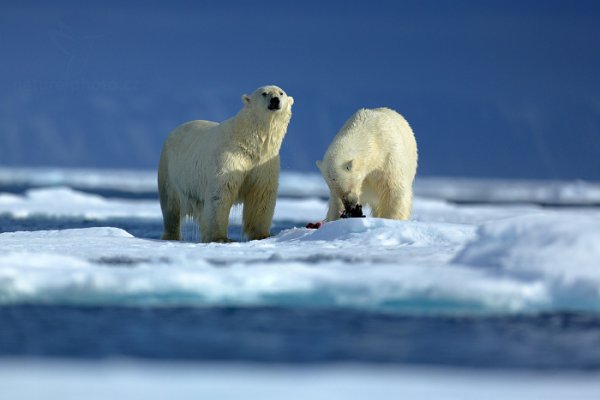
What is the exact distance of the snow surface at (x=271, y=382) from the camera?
9.83 ft

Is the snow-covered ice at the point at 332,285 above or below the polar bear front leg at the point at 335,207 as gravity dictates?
below

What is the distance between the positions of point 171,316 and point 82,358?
2.75ft

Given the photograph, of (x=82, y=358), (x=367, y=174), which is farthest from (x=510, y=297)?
(x=367, y=174)

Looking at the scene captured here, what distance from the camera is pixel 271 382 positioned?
10.4 ft

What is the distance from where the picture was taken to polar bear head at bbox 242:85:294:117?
24.0 feet

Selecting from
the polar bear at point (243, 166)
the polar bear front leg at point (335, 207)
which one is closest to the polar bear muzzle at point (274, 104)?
the polar bear at point (243, 166)

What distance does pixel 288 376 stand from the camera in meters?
3.27

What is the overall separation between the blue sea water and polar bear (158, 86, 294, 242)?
3016mm

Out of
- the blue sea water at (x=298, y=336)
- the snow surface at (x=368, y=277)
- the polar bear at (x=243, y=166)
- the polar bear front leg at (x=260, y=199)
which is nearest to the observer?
the blue sea water at (x=298, y=336)

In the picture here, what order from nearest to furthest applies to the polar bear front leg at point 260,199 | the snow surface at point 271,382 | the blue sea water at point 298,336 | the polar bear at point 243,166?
1. the snow surface at point 271,382
2. the blue sea water at point 298,336
3. the polar bear at point 243,166
4. the polar bear front leg at point 260,199

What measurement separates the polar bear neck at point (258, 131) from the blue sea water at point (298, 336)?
10.2ft

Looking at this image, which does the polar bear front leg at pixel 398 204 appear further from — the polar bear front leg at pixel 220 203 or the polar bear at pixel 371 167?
the polar bear front leg at pixel 220 203

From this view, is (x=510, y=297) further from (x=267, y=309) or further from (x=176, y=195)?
(x=176, y=195)

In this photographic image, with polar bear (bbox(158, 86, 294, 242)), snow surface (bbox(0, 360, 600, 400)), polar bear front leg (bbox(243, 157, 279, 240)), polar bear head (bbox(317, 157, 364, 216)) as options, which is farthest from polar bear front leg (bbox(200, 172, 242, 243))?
snow surface (bbox(0, 360, 600, 400))
